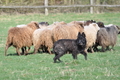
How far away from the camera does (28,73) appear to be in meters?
9.46

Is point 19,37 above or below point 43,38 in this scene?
above

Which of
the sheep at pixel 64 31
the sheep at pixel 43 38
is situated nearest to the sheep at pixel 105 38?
the sheep at pixel 64 31

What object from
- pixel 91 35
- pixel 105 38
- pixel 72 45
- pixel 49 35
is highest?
pixel 72 45

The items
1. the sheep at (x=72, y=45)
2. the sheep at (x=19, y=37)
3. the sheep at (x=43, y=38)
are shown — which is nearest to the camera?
the sheep at (x=72, y=45)

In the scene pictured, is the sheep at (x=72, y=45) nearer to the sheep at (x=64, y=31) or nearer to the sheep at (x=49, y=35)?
the sheep at (x=64, y=31)

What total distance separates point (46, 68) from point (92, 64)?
1539mm

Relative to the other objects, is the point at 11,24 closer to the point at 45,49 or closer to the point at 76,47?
the point at 45,49

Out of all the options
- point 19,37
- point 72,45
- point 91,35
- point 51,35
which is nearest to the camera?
point 72,45

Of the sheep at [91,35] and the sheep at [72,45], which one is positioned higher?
the sheep at [72,45]

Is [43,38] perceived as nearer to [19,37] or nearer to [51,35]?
[51,35]

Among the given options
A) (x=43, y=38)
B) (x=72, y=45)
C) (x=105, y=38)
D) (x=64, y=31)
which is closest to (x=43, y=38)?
(x=43, y=38)

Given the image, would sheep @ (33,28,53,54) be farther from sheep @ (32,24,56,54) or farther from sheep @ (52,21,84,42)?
sheep @ (52,21,84,42)

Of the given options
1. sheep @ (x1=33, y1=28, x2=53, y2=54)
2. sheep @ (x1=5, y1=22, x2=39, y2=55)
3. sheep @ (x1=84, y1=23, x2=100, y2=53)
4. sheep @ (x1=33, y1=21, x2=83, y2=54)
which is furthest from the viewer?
sheep @ (x1=84, y1=23, x2=100, y2=53)

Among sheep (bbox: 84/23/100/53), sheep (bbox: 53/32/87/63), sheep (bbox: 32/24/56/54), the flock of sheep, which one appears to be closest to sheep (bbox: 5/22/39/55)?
the flock of sheep
